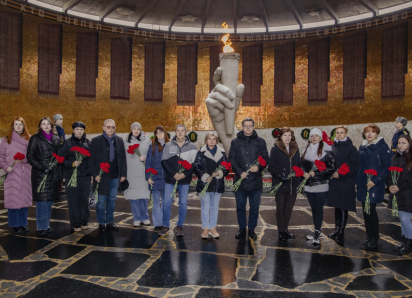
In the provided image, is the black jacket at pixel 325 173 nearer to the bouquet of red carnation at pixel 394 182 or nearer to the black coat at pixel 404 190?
the bouquet of red carnation at pixel 394 182

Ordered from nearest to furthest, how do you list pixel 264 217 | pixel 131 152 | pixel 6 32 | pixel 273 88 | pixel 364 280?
pixel 364 280
pixel 131 152
pixel 264 217
pixel 6 32
pixel 273 88

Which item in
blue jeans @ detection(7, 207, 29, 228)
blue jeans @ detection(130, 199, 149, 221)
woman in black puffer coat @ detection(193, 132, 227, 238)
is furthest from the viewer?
blue jeans @ detection(130, 199, 149, 221)

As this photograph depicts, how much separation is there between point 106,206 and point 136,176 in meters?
0.71

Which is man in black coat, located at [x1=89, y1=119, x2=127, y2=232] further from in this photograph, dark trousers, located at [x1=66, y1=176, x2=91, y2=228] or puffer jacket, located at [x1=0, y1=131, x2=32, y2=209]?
puffer jacket, located at [x1=0, y1=131, x2=32, y2=209]

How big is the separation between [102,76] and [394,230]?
12.4 metres

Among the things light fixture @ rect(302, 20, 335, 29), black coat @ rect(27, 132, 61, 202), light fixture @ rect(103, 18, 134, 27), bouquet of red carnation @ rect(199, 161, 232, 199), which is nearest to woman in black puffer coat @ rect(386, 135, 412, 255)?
bouquet of red carnation @ rect(199, 161, 232, 199)

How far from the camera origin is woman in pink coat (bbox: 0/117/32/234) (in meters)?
4.59

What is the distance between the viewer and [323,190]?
4.30m

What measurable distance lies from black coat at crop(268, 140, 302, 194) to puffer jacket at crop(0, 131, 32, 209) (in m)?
3.90

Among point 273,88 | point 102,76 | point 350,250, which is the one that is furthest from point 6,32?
point 350,250

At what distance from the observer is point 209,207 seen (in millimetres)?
4562

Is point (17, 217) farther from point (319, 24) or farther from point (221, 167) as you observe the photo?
point (319, 24)

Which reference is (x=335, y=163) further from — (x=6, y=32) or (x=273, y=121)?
(x=6, y=32)

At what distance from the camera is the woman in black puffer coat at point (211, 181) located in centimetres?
443
